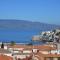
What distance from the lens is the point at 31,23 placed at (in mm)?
184500

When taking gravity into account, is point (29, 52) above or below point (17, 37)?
above

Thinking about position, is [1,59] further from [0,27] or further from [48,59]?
[0,27]

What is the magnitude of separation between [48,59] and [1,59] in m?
3.63

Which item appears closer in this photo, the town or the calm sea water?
the town

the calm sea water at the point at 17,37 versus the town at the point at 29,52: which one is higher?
the town at the point at 29,52

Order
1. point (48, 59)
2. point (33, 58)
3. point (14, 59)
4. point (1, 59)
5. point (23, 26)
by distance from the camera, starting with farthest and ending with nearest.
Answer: point (23, 26) < point (48, 59) < point (14, 59) < point (1, 59) < point (33, 58)

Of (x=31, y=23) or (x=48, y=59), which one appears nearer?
(x=48, y=59)

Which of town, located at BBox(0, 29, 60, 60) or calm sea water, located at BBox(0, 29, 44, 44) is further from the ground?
town, located at BBox(0, 29, 60, 60)

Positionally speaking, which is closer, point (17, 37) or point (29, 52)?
point (29, 52)

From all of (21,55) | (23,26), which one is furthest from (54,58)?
(23,26)

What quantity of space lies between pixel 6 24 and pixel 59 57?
170 m

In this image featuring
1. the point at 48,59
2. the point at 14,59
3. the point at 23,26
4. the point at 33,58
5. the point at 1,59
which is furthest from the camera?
the point at 23,26

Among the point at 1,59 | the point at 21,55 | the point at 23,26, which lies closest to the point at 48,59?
the point at 21,55

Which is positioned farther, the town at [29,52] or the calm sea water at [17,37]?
the calm sea water at [17,37]
